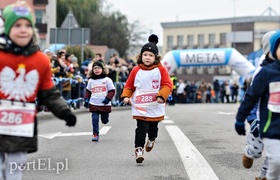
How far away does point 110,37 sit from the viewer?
86.1 metres

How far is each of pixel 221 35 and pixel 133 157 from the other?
97.4m

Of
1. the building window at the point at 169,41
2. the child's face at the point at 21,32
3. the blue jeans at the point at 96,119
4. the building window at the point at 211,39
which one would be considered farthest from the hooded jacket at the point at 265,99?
the building window at the point at 169,41

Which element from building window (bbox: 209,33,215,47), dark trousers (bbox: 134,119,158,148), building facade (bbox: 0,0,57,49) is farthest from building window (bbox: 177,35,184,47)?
dark trousers (bbox: 134,119,158,148)

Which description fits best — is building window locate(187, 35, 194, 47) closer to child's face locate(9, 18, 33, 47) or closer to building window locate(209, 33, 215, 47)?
building window locate(209, 33, 215, 47)

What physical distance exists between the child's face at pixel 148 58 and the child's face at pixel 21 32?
4507 millimetres

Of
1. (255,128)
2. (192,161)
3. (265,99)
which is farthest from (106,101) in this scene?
(265,99)

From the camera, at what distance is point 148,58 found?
1013 cm

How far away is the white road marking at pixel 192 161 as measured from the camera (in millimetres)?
8370

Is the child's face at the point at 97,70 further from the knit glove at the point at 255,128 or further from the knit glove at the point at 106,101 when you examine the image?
the knit glove at the point at 255,128

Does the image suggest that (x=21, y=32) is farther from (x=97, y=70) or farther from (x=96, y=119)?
(x=97, y=70)

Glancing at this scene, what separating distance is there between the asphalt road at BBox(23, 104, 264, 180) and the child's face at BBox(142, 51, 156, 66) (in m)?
1.39

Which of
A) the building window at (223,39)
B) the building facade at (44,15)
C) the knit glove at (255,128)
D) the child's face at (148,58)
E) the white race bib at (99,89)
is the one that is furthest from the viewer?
the building window at (223,39)

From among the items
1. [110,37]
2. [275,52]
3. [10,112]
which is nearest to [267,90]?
[275,52]

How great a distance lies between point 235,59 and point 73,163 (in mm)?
30320
